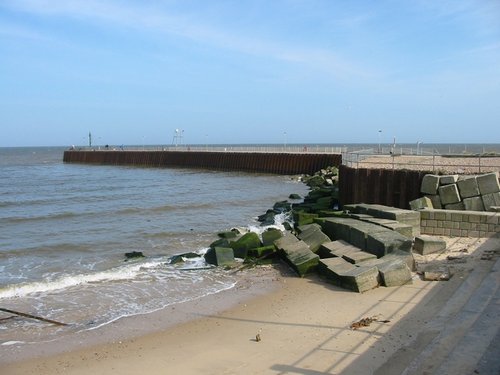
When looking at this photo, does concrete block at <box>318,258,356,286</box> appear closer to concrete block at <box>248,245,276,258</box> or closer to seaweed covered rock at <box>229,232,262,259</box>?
concrete block at <box>248,245,276,258</box>

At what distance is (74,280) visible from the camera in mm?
13281

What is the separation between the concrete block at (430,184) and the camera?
641 inches

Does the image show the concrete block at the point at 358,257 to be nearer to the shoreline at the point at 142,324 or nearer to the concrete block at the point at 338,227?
the concrete block at the point at 338,227

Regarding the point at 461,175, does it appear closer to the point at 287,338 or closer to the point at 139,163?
the point at 287,338

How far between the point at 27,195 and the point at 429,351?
36.3 metres

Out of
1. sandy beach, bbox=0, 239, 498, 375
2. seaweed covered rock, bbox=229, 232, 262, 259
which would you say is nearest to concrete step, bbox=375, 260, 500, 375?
sandy beach, bbox=0, 239, 498, 375

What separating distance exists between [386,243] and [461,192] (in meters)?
5.23

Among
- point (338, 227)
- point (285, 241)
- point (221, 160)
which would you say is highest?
point (221, 160)

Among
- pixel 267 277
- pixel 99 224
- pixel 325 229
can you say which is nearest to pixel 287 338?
pixel 267 277

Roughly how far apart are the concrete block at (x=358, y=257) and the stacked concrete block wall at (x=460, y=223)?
3.34m

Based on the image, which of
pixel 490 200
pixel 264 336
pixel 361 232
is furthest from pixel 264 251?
pixel 490 200

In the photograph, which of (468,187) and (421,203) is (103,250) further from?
(468,187)

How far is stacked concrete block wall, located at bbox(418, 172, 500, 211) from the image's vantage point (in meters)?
15.3

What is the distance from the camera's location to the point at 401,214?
14.3 meters
